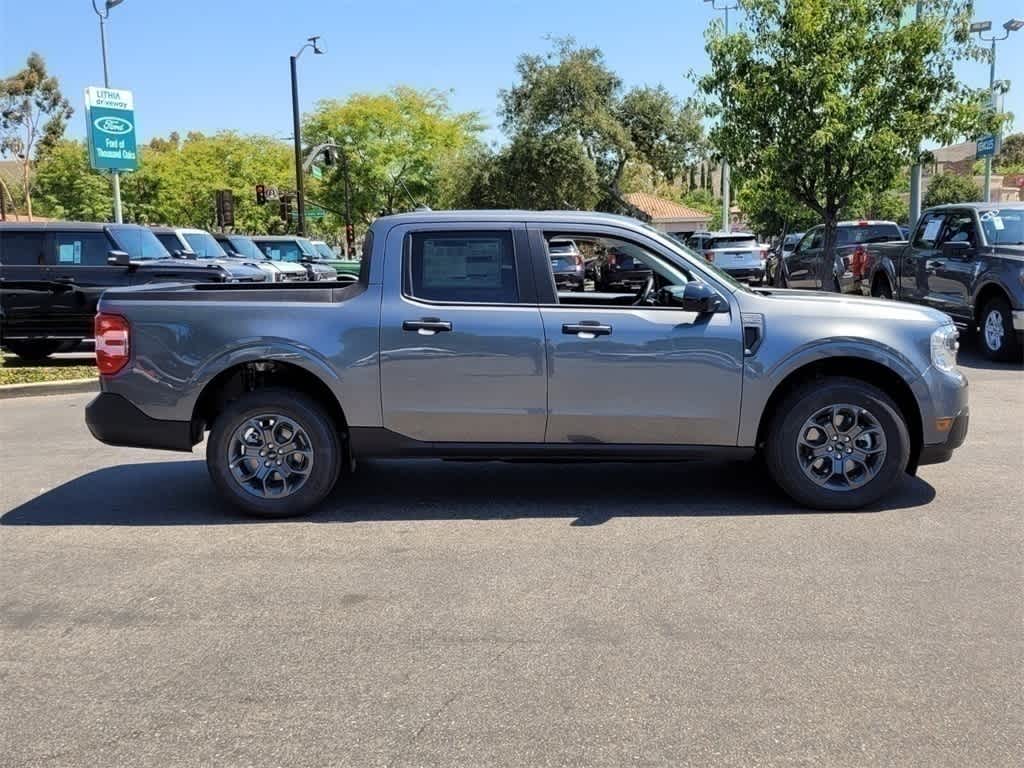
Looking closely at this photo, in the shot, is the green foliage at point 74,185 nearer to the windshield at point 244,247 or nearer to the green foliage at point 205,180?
the green foliage at point 205,180

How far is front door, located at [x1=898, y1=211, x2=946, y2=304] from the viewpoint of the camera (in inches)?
522

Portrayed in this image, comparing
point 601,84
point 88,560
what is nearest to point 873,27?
point 88,560

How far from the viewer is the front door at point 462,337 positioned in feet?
18.2

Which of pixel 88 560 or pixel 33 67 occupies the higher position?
pixel 33 67

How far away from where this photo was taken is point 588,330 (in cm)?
552

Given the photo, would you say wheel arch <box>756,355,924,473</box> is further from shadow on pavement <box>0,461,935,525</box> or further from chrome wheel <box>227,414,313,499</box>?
chrome wheel <box>227,414,313,499</box>

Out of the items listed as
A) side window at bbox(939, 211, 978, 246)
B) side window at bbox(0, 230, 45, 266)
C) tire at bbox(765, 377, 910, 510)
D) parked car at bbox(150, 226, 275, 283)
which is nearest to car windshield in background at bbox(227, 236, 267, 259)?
parked car at bbox(150, 226, 275, 283)

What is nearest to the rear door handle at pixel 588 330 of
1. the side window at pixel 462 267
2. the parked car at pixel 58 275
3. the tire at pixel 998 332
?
the side window at pixel 462 267

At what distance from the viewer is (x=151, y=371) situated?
18.7ft

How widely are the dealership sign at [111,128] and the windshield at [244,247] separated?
5248 mm

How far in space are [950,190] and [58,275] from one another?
5999 centimetres

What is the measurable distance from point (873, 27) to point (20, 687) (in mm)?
17347

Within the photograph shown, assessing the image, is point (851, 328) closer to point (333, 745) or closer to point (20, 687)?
point (333, 745)

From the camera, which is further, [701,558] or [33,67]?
[33,67]
